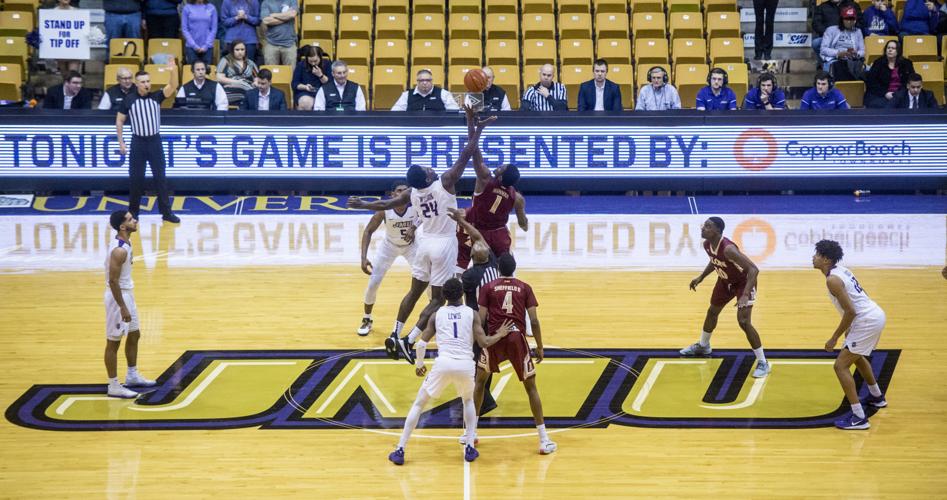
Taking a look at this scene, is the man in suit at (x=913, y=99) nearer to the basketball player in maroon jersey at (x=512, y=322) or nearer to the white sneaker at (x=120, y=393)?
the basketball player in maroon jersey at (x=512, y=322)

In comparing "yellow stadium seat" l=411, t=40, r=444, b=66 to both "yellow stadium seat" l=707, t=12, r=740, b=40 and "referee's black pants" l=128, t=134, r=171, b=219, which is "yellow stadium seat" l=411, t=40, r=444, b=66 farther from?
"referee's black pants" l=128, t=134, r=171, b=219

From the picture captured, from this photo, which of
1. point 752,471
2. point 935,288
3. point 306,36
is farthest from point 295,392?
point 306,36

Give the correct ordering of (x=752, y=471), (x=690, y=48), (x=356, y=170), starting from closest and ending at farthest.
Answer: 1. (x=752, y=471)
2. (x=356, y=170)
3. (x=690, y=48)

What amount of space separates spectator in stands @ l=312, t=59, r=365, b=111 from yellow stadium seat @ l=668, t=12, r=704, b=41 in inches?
242

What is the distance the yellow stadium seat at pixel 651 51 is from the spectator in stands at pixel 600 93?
1863 millimetres

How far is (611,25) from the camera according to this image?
2239 centimetres

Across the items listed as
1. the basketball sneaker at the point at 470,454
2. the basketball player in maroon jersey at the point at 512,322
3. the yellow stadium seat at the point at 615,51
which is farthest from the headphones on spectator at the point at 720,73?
the basketball sneaker at the point at 470,454

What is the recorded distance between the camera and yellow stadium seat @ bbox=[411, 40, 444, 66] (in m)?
21.7

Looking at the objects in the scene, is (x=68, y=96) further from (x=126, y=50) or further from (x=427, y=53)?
(x=427, y=53)

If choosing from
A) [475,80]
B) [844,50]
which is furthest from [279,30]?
[844,50]

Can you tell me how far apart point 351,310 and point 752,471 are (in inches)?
232

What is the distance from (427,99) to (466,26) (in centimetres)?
313

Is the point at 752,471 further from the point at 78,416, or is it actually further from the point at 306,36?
the point at 306,36

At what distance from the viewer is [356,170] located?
798 inches
